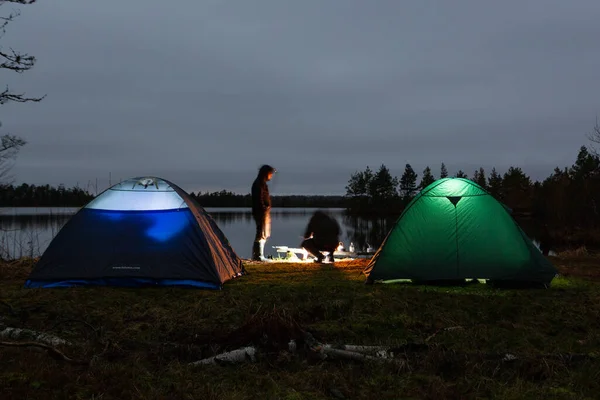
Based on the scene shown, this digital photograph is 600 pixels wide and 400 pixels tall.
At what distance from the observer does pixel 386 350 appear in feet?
14.8

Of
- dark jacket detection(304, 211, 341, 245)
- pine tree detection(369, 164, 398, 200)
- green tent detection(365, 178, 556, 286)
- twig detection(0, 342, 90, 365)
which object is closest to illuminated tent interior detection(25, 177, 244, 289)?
green tent detection(365, 178, 556, 286)

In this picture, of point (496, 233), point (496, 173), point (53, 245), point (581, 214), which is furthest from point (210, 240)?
point (496, 173)

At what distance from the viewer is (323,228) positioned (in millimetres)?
12930

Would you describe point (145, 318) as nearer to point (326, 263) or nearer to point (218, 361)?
point (218, 361)

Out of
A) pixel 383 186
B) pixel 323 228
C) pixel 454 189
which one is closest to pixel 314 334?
pixel 454 189

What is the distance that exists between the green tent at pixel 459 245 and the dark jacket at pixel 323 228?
388cm

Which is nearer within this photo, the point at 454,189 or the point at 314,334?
the point at 314,334

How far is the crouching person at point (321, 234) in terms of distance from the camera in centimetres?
1293

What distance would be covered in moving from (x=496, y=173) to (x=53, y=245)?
137017 mm

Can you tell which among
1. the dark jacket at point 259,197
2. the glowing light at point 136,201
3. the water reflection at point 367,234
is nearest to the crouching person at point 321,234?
the dark jacket at point 259,197

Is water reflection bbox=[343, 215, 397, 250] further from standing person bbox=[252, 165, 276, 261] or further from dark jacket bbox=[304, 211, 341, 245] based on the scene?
standing person bbox=[252, 165, 276, 261]

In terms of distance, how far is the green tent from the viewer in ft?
27.9

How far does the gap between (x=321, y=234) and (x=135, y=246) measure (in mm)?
5899

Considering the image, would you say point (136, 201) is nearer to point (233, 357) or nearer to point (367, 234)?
point (233, 357)
